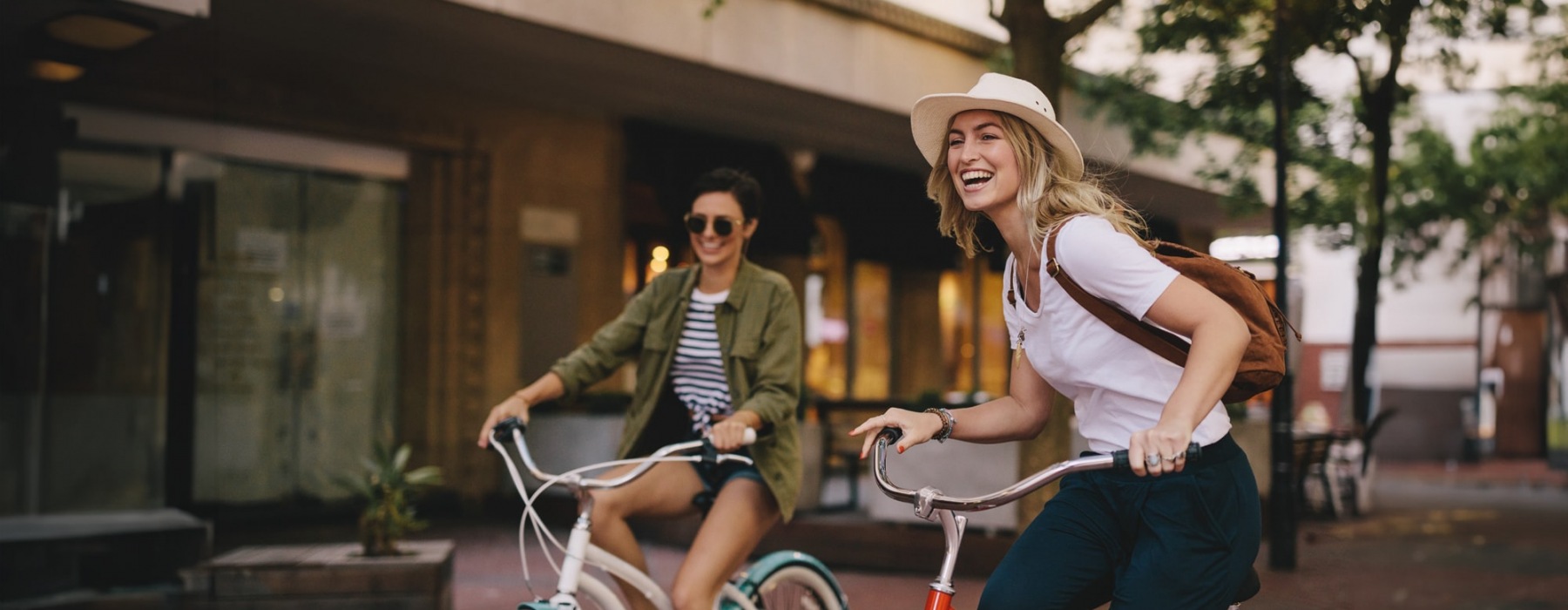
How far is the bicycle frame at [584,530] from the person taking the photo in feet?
12.3

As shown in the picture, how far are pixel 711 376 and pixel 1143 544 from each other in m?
1.89

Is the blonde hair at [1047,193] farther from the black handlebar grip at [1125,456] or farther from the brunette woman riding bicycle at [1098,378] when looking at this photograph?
the black handlebar grip at [1125,456]

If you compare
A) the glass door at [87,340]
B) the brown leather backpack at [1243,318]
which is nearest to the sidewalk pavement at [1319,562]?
the glass door at [87,340]

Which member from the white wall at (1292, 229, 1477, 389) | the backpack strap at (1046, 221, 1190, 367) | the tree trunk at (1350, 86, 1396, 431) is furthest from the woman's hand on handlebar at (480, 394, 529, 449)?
the white wall at (1292, 229, 1477, 389)

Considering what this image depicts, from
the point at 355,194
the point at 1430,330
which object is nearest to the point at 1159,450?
the point at 355,194

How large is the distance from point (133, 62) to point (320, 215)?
3864 mm

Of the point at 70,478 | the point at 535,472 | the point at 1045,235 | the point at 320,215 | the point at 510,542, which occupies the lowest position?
the point at 510,542

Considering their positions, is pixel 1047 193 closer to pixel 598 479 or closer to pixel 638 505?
pixel 598 479

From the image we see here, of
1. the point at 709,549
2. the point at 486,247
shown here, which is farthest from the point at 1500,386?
the point at 709,549

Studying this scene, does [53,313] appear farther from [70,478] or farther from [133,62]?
[133,62]

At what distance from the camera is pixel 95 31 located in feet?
27.7

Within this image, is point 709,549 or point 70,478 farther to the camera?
point 70,478

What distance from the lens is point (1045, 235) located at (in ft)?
9.66

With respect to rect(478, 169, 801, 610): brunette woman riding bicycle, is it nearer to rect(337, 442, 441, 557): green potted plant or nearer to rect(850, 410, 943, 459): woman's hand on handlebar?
rect(850, 410, 943, 459): woman's hand on handlebar
